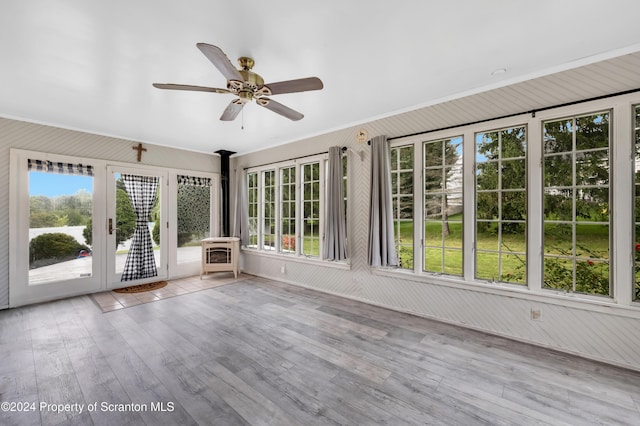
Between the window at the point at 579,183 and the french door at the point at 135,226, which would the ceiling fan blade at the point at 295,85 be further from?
the french door at the point at 135,226

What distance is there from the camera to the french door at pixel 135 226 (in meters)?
4.44

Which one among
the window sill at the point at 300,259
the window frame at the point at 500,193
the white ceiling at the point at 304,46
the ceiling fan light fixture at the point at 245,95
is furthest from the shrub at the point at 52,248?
the window frame at the point at 500,193

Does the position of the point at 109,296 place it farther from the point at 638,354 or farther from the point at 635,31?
the point at 635,31

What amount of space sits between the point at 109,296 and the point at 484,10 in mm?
5540

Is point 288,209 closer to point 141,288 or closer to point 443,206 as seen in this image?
point 443,206

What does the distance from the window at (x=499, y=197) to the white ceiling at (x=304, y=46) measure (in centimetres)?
60

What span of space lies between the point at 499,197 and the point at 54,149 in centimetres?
597

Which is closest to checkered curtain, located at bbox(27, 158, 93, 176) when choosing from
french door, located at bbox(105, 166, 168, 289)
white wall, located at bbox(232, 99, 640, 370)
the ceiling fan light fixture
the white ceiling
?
french door, located at bbox(105, 166, 168, 289)

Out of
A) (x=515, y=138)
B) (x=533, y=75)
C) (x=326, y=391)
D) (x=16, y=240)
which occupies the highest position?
(x=533, y=75)

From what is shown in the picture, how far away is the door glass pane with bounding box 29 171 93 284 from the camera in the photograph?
12.5 feet

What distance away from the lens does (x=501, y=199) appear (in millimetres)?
2826

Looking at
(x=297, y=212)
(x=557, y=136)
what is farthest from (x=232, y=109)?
(x=557, y=136)

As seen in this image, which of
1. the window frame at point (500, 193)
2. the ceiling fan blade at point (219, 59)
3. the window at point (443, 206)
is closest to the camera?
the ceiling fan blade at point (219, 59)

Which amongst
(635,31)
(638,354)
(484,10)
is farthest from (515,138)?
(638,354)
